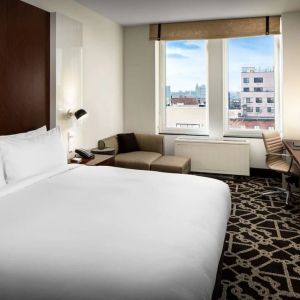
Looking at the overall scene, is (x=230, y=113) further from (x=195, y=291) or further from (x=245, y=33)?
(x=195, y=291)

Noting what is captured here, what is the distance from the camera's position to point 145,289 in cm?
120

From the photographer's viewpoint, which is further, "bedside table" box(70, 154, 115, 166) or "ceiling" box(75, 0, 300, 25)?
"ceiling" box(75, 0, 300, 25)

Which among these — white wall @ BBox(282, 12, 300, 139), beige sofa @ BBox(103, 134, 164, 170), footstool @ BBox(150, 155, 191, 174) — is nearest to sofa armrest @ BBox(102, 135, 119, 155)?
beige sofa @ BBox(103, 134, 164, 170)

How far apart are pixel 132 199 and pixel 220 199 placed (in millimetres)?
677

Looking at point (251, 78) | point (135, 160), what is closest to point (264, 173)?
point (251, 78)

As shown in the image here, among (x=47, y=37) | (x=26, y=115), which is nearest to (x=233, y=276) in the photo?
(x=26, y=115)

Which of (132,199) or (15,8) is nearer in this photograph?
(132,199)

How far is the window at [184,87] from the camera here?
582cm

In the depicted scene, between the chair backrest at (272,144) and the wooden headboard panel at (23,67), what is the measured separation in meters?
2.93

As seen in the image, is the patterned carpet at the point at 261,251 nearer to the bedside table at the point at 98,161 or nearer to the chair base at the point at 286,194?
the chair base at the point at 286,194

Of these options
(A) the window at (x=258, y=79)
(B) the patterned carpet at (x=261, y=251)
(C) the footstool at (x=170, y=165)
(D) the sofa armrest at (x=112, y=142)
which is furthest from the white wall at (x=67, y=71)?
(A) the window at (x=258, y=79)

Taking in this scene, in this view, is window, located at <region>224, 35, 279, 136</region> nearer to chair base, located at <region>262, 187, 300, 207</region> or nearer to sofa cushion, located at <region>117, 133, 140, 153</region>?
chair base, located at <region>262, 187, 300, 207</region>

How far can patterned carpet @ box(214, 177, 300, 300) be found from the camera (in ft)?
7.44

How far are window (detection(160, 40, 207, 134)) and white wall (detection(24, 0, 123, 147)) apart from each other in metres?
0.85
